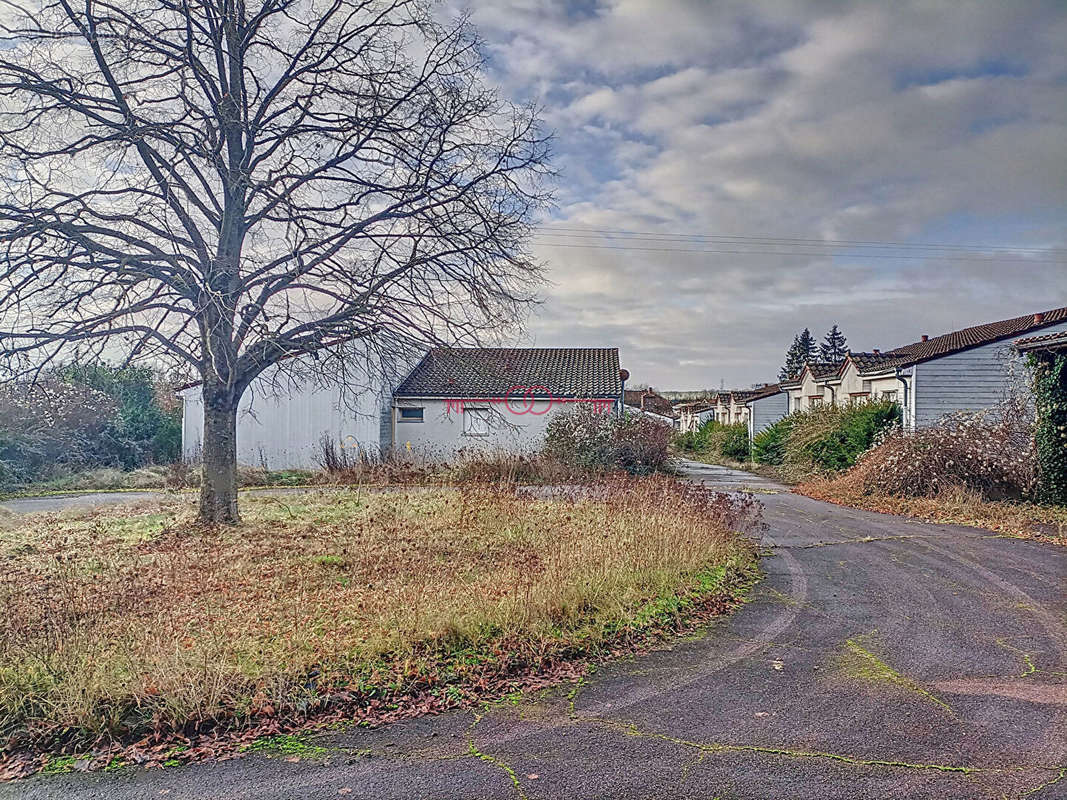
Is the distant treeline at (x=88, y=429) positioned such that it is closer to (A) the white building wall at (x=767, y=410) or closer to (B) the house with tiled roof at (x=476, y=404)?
(B) the house with tiled roof at (x=476, y=404)

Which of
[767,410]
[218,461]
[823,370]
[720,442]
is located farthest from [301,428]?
[767,410]

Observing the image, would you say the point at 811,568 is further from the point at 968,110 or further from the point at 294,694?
the point at 968,110

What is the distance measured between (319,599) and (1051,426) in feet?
47.7

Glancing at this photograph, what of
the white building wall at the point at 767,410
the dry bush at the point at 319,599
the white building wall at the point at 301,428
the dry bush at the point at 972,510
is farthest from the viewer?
the white building wall at the point at 767,410

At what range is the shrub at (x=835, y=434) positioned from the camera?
2025 cm

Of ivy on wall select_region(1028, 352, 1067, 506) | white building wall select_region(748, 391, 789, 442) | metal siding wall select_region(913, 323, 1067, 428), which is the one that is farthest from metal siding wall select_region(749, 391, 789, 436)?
ivy on wall select_region(1028, 352, 1067, 506)

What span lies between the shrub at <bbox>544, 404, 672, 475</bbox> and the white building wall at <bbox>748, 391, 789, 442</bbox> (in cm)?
1532

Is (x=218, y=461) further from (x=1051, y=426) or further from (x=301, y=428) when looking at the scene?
(x=1051, y=426)

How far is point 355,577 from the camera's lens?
741cm

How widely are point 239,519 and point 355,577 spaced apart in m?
4.67

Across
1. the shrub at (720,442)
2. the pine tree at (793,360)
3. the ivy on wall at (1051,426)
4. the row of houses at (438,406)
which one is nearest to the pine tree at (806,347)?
the pine tree at (793,360)

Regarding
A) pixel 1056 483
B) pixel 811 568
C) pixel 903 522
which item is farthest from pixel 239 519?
pixel 1056 483

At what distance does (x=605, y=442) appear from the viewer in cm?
2120

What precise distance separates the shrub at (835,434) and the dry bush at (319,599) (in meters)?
10.9
